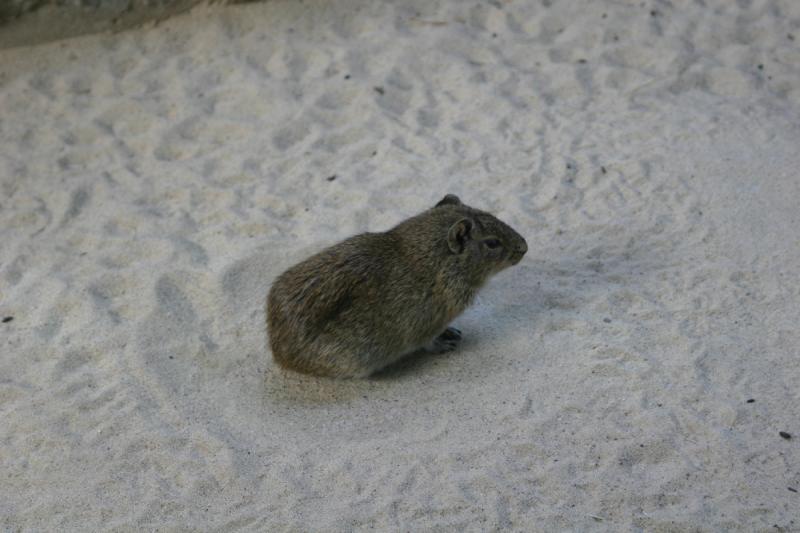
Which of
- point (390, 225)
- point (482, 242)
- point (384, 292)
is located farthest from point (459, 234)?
point (390, 225)

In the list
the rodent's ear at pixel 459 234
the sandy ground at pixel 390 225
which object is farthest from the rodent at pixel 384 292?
the sandy ground at pixel 390 225

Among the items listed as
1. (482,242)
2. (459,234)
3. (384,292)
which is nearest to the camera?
(384,292)

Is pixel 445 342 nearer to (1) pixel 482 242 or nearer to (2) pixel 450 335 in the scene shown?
(2) pixel 450 335

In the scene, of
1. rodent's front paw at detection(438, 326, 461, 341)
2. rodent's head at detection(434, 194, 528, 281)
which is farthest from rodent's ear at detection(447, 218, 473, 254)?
rodent's front paw at detection(438, 326, 461, 341)

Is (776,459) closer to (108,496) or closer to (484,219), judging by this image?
(484,219)

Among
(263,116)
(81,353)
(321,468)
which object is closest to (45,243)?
(81,353)

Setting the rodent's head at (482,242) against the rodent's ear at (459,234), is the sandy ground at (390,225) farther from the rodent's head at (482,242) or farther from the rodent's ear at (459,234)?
the rodent's ear at (459,234)

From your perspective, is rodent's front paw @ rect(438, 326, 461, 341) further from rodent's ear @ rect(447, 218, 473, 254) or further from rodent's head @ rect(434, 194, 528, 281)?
rodent's ear @ rect(447, 218, 473, 254)
